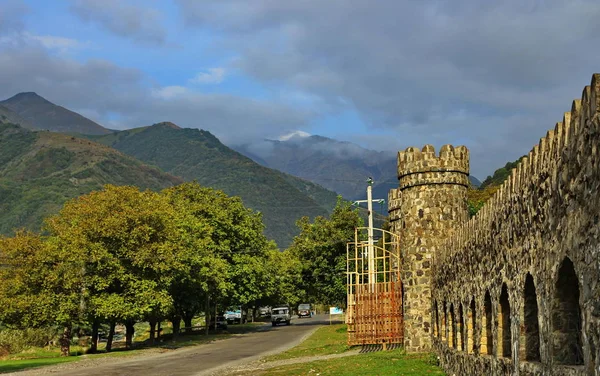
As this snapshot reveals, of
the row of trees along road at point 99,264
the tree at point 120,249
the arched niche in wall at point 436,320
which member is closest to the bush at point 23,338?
the row of trees along road at point 99,264

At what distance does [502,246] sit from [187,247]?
114 feet

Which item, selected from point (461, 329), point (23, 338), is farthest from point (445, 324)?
point (23, 338)

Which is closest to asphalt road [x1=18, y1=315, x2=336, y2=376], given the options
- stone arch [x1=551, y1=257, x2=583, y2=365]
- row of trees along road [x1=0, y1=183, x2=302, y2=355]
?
row of trees along road [x1=0, y1=183, x2=302, y2=355]

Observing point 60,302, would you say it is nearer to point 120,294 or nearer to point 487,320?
point 120,294

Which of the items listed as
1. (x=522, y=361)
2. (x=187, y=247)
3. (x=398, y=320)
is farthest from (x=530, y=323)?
(x=187, y=247)

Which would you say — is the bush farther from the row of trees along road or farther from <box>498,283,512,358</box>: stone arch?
<box>498,283,512,358</box>: stone arch

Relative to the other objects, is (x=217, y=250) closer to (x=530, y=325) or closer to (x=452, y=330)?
(x=452, y=330)

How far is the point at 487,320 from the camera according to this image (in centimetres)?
1434

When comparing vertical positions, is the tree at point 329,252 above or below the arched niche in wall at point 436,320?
above

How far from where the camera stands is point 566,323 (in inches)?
348

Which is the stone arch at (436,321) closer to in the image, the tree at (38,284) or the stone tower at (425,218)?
the stone tower at (425,218)

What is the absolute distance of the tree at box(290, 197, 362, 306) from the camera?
204 feet

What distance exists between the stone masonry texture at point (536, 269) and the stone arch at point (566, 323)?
0.04 ft

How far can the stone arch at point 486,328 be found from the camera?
1406 centimetres
